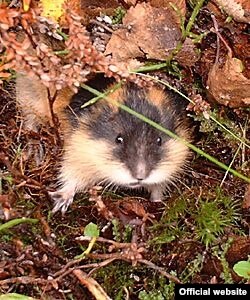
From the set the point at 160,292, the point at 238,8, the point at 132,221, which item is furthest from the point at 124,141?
the point at 238,8

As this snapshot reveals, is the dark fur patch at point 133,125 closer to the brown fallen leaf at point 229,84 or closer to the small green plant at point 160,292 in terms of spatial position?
the brown fallen leaf at point 229,84

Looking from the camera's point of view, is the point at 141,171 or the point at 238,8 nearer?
the point at 141,171

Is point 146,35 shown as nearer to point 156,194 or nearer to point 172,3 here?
point 172,3

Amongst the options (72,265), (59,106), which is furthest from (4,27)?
(72,265)

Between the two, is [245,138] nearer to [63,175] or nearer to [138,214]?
[138,214]

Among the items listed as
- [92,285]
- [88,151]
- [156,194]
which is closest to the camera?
[92,285]

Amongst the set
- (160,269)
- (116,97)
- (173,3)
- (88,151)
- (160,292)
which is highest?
(173,3)

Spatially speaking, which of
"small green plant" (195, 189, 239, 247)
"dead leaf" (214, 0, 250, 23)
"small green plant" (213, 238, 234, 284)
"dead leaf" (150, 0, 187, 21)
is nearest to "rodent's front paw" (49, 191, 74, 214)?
"small green plant" (195, 189, 239, 247)
